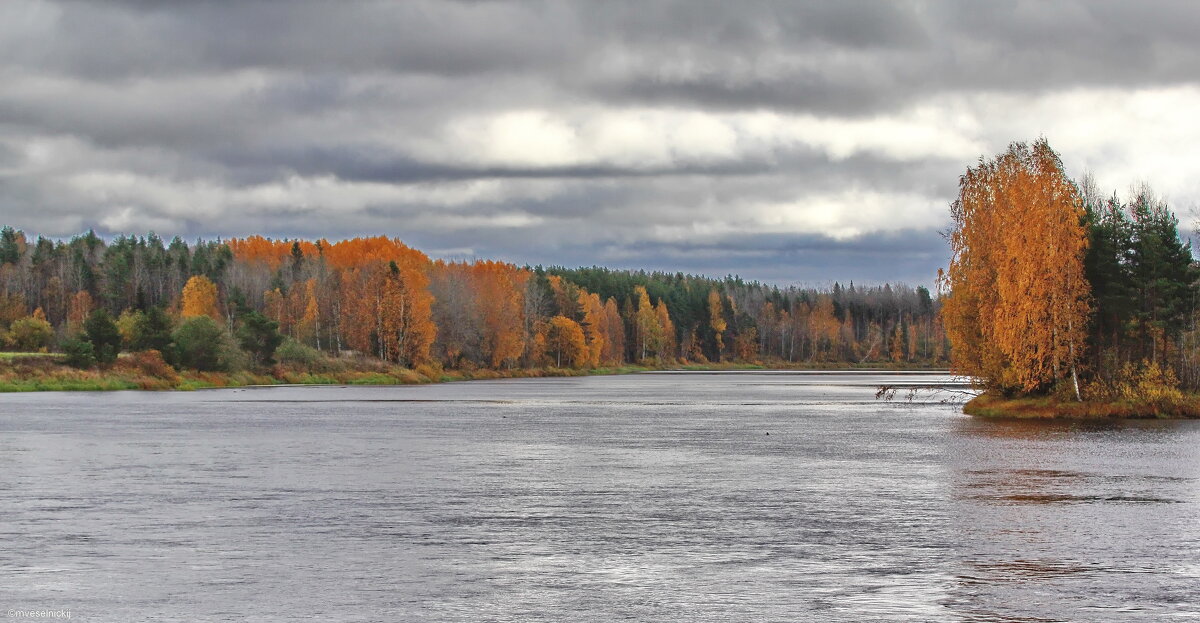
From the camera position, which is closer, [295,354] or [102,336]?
[102,336]

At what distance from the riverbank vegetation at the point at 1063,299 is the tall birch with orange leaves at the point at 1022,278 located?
0.22 feet

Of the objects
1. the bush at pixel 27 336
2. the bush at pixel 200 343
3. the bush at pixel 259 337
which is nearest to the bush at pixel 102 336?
the bush at pixel 200 343

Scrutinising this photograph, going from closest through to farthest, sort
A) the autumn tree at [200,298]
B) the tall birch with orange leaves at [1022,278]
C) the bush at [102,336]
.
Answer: the tall birch with orange leaves at [1022,278] → the bush at [102,336] → the autumn tree at [200,298]

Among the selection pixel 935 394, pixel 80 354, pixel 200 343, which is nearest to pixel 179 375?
pixel 200 343

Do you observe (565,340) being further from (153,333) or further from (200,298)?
(153,333)

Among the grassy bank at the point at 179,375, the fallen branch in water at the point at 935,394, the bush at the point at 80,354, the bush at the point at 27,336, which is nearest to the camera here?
the fallen branch in water at the point at 935,394

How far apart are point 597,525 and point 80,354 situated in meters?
82.8

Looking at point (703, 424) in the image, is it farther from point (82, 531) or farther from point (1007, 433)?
point (82, 531)

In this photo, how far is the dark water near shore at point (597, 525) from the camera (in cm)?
1819

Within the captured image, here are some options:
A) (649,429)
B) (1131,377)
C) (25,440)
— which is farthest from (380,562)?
(1131,377)

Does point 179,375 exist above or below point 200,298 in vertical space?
below

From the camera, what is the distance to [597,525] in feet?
85.3

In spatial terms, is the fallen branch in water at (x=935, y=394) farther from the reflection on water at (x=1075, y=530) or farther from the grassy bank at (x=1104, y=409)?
the reflection on water at (x=1075, y=530)

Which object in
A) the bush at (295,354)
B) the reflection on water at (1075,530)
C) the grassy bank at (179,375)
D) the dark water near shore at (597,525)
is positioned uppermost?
the bush at (295,354)
